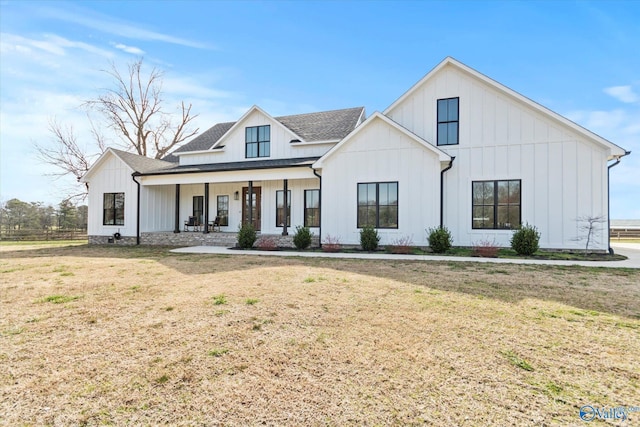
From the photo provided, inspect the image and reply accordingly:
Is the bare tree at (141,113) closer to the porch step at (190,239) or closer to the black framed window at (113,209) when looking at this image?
the black framed window at (113,209)

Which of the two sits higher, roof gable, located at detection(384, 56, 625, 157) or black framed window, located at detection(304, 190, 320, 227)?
roof gable, located at detection(384, 56, 625, 157)

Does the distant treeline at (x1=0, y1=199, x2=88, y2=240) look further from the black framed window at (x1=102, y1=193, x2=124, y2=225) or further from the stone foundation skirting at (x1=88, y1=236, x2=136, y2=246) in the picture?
the black framed window at (x1=102, y1=193, x2=124, y2=225)

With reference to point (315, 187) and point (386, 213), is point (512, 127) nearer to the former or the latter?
point (386, 213)

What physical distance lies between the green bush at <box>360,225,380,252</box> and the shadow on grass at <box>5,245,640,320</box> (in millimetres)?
2366

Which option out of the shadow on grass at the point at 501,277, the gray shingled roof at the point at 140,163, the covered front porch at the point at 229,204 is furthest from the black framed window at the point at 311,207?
the gray shingled roof at the point at 140,163

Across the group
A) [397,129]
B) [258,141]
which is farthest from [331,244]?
[258,141]

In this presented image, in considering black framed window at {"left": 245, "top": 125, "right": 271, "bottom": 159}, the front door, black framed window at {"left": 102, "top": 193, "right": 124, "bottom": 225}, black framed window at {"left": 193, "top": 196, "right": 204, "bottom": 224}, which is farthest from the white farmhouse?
black framed window at {"left": 102, "top": 193, "right": 124, "bottom": 225}

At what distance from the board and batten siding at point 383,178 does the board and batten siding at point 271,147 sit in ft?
10.5

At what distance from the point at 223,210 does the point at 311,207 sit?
5.37m

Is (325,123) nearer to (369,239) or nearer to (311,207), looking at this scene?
(311,207)

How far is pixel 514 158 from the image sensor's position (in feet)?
38.4

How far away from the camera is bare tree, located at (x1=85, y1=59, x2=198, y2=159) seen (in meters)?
28.3

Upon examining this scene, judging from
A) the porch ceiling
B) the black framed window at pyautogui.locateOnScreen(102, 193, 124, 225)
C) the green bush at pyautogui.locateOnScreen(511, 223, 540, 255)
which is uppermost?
the porch ceiling

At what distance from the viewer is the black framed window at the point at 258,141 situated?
55.6 ft
